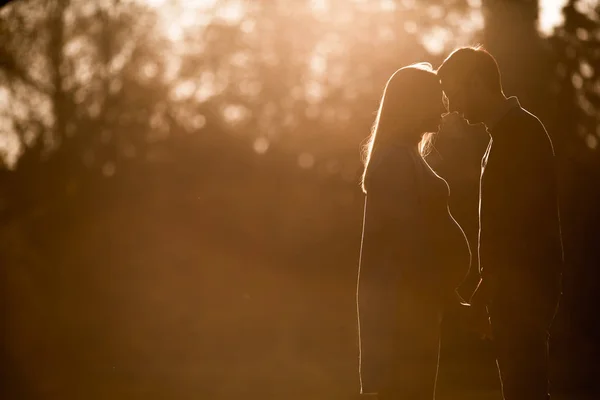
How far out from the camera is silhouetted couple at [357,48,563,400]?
15.0 feet

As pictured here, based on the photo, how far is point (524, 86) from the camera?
42.8ft

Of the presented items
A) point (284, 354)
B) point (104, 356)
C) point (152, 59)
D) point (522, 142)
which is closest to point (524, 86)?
point (284, 354)

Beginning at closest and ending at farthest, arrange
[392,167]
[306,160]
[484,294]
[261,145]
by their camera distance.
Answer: [392,167] → [484,294] → [306,160] → [261,145]

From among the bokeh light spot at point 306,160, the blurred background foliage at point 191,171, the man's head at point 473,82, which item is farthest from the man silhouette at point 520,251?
the bokeh light spot at point 306,160

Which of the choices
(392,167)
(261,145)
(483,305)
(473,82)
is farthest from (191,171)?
(392,167)

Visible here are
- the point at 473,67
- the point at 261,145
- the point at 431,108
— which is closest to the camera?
the point at 431,108

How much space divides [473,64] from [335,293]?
15.0 metres

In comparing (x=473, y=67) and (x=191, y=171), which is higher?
(x=191, y=171)

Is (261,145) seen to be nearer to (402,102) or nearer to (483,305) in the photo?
(483,305)

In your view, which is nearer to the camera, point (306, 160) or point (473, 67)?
point (473, 67)

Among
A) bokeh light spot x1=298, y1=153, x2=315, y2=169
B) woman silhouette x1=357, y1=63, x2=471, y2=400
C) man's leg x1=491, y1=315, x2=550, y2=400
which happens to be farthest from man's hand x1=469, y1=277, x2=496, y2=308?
bokeh light spot x1=298, y1=153, x2=315, y2=169

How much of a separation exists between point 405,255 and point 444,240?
0.27 metres

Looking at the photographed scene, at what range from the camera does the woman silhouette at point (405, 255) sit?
4.55 m

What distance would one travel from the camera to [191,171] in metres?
21.4
